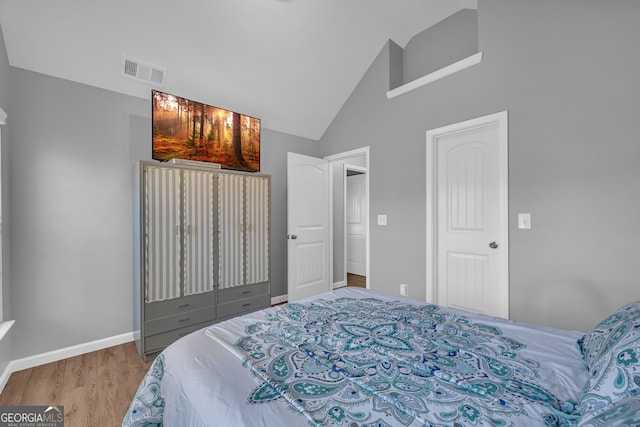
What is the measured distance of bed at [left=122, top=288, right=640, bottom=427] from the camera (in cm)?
72

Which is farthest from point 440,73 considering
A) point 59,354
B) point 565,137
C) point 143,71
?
point 59,354

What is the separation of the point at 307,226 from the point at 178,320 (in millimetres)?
1887

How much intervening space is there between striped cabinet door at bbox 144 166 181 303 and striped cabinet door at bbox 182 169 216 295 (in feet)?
0.25

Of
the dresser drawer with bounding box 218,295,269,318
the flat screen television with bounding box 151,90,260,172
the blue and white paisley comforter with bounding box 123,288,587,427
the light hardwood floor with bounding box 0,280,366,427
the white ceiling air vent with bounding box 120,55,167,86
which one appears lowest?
the light hardwood floor with bounding box 0,280,366,427

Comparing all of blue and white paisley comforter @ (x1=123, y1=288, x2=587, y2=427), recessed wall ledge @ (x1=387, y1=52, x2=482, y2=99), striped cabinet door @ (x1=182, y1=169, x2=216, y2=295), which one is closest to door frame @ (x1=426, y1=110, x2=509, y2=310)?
recessed wall ledge @ (x1=387, y1=52, x2=482, y2=99)

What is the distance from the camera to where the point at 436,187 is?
2865mm

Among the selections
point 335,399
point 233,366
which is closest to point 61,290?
point 233,366

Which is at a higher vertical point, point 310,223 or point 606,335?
point 310,223

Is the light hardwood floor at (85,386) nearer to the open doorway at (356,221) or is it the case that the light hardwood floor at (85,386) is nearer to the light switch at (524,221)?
the light switch at (524,221)

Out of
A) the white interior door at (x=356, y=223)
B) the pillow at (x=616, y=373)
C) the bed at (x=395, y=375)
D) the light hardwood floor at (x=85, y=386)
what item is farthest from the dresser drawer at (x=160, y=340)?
the white interior door at (x=356, y=223)

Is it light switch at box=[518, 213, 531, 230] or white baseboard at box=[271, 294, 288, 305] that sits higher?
light switch at box=[518, 213, 531, 230]

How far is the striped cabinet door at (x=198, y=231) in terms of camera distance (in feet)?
8.44

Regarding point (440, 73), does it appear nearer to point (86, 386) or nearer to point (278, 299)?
point (278, 299)

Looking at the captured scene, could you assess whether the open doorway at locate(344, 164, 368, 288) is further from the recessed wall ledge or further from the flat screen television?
the flat screen television
